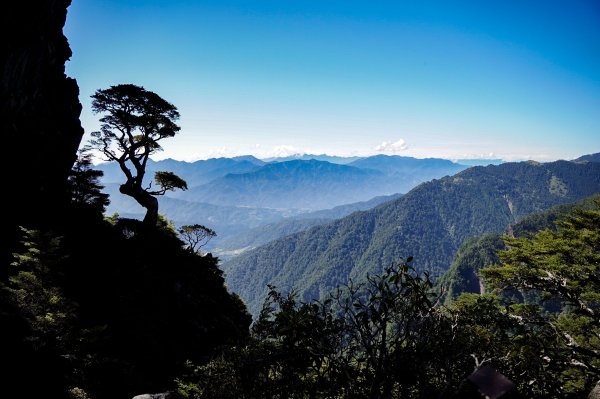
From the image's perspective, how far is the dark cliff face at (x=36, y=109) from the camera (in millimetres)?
19234

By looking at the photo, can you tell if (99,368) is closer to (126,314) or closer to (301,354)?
(126,314)

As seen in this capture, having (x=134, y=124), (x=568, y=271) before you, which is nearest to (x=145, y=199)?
(x=134, y=124)

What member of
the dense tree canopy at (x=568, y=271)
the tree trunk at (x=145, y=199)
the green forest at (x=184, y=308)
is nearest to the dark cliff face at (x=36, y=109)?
the green forest at (x=184, y=308)

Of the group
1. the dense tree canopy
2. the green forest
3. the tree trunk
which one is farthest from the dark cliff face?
the dense tree canopy

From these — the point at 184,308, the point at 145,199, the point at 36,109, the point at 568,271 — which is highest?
the point at 36,109

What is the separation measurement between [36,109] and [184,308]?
17.5 metres

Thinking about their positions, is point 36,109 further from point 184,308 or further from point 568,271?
point 568,271

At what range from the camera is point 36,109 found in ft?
74.7

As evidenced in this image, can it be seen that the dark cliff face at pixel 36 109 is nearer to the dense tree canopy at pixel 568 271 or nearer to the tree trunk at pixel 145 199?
the tree trunk at pixel 145 199

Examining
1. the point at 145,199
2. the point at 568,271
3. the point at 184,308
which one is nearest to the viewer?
the point at 568,271

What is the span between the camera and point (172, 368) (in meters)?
20.6

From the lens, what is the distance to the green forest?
6559 millimetres

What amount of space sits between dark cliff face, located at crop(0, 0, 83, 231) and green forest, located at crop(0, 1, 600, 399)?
0.39 feet

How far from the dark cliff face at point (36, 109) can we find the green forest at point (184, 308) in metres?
0.12
